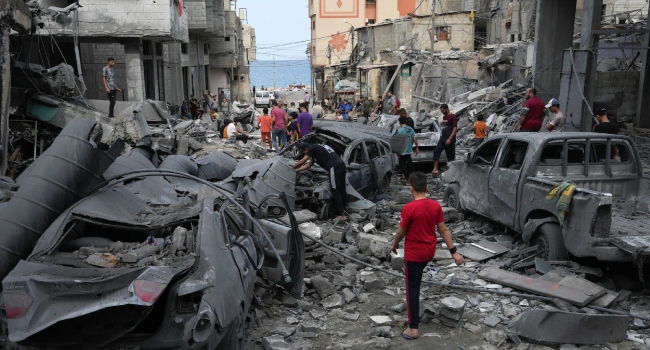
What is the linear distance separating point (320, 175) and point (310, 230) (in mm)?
2074

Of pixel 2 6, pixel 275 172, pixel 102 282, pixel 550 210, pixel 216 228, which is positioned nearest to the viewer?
pixel 102 282

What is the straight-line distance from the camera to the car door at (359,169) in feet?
35.4

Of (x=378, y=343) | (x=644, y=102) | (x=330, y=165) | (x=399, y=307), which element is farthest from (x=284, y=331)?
(x=644, y=102)

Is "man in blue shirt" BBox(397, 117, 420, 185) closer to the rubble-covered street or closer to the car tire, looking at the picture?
the rubble-covered street

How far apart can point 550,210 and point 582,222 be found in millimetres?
648

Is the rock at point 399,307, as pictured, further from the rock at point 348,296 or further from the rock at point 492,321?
the rock at point 492,321

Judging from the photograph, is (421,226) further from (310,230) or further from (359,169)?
(359,169)

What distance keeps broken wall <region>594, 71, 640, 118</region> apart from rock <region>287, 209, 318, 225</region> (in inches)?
595

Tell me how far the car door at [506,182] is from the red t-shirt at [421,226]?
2971 mm

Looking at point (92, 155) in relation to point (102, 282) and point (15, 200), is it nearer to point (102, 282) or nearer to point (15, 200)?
point (15, 200)

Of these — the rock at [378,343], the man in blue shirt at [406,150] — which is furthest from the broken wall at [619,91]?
the rock at [378,343]

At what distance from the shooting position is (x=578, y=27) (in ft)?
88.9

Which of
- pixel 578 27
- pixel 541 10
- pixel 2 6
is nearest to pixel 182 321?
pixel 2 6

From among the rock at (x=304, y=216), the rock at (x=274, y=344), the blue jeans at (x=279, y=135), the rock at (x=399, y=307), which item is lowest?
the rock at (x=399, y=307)
